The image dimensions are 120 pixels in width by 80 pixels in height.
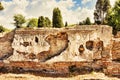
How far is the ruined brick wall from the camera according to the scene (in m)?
18.0

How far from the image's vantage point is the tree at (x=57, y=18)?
29.5 metres

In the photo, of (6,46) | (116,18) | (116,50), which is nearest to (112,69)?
(116,50)

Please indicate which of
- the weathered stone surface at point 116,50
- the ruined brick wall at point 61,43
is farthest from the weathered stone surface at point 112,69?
the weathered stone surface at point 116,50

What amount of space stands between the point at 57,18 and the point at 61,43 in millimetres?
11095

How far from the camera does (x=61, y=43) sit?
61.6ft

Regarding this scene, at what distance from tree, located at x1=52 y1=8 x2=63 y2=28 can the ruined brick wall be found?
10.5 metres

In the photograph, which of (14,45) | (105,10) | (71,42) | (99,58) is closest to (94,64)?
(99,58)

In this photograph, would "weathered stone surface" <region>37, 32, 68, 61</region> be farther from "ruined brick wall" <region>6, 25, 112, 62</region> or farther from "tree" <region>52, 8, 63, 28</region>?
"tree" <region>52, 8, 63, 28</region>

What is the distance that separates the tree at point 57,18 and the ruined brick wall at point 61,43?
10.5 meters

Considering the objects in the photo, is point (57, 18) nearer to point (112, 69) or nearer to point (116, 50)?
point (116, 50)

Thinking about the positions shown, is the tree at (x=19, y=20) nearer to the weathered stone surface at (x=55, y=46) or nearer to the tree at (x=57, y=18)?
the tree at (x=57, y=18)

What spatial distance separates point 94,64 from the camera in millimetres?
17750

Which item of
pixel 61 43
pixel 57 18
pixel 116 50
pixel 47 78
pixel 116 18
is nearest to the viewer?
pixel 47 78

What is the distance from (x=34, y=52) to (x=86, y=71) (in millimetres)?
3597
